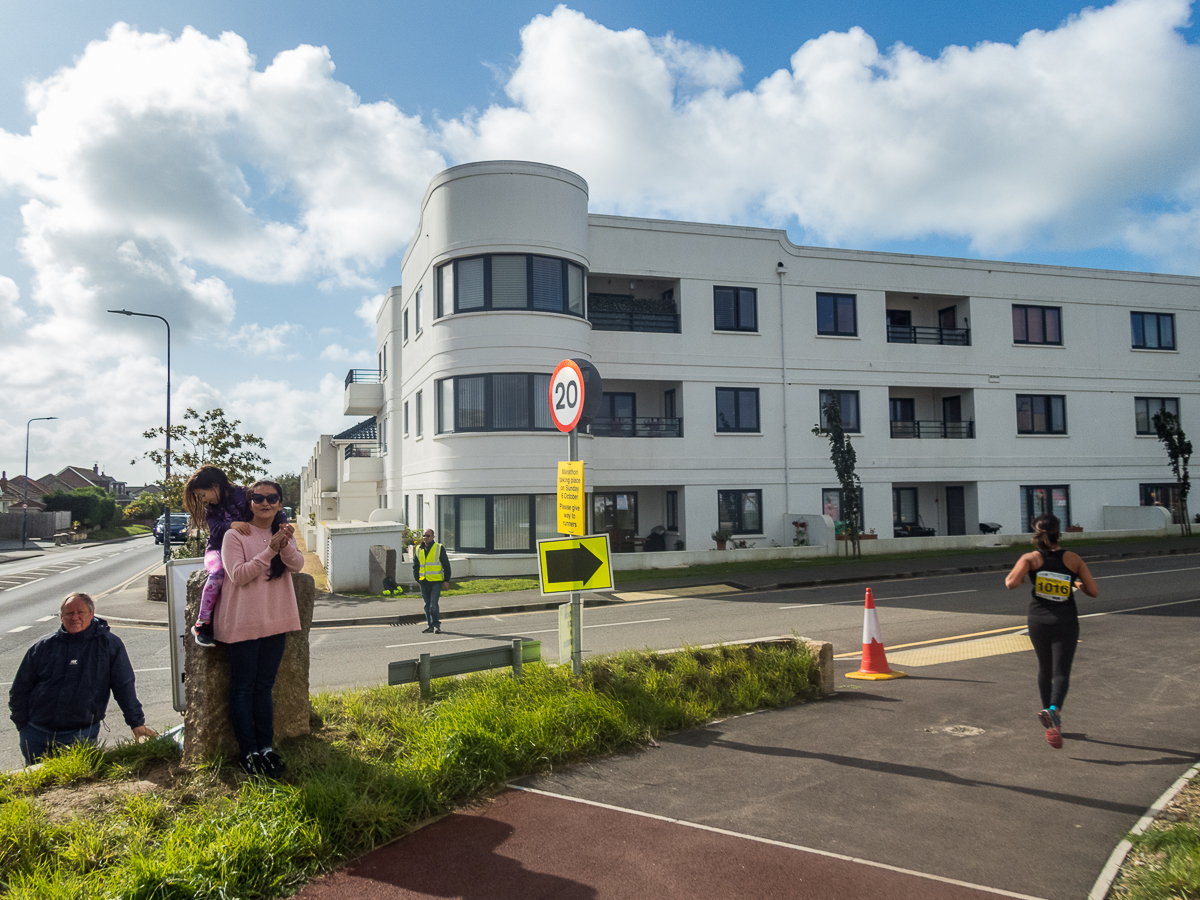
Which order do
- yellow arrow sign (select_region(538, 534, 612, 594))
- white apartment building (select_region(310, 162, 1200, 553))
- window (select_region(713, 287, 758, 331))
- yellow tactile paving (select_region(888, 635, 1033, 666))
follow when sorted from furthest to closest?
window (select_region(713, 287, 758, 331)), white apartment building (select_region(310, 162, 1200, 553)), yellow tactile paving (select_region(888, 635, 1033, 666)), yellow arrow sign (select_region(538, 534, 612, 594))

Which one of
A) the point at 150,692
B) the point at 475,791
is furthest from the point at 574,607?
the point at 150,692

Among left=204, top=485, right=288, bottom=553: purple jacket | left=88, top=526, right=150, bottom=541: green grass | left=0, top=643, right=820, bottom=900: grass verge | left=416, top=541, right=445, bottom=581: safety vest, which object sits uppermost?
left=204, top=485, right=288, bottom=553: purple jacket

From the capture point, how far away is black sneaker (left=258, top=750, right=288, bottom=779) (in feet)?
15.0

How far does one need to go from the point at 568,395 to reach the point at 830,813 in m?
3.87

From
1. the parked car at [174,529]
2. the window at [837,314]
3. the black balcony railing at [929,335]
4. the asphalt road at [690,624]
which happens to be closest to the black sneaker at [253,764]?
the asphalt road at [690,624]

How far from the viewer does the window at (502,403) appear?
21.7 meters

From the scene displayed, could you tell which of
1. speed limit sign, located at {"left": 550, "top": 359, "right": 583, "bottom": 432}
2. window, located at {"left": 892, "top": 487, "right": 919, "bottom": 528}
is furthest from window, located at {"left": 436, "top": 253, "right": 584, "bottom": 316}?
speed limit sign, located at {"left": 550, "top": 359, "right": 583, "bottom": 432}

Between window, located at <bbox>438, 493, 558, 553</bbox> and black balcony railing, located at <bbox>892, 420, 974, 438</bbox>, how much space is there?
13866 millimetres

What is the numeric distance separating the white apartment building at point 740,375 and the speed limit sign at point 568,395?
14.2m

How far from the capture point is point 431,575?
45.4 feet

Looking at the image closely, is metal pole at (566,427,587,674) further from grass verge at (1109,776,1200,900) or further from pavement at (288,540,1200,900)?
grass verge at (1109,776,1200,900)

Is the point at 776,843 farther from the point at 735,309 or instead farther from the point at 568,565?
the point at 735,309

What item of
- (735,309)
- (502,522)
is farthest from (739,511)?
(502,522)

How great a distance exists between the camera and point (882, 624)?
1320 centimetres
